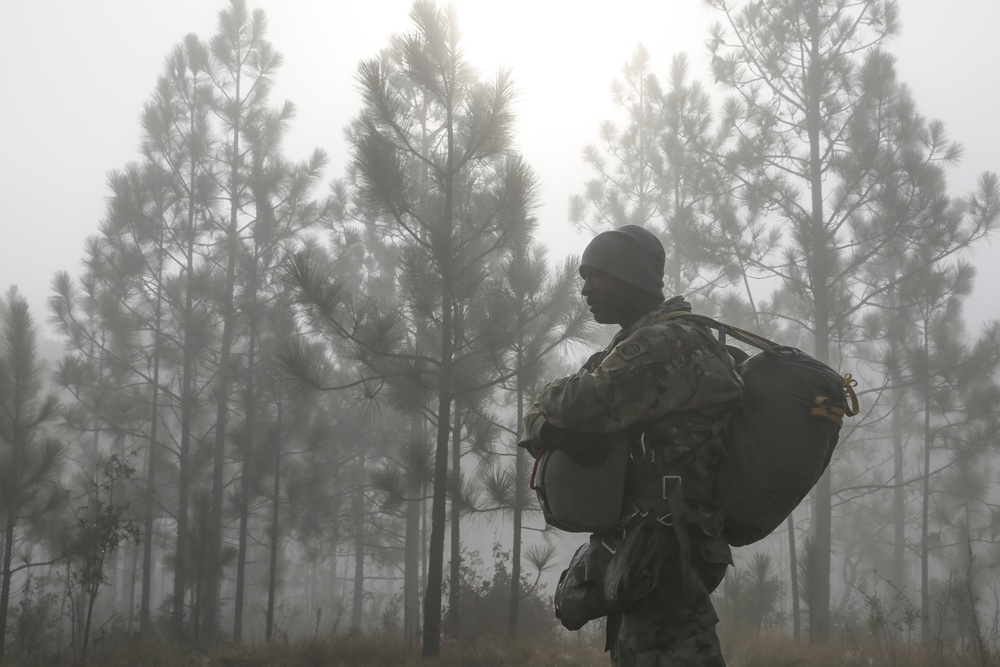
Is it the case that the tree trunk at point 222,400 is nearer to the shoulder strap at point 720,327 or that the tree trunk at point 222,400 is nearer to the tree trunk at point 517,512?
the tree trunk at point 517,512

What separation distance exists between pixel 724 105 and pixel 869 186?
8.27 ft

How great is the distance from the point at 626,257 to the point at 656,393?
522 mm

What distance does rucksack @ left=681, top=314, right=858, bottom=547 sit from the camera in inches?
88.6

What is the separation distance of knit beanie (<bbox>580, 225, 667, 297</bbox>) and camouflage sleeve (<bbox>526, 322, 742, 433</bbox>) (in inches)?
10.5

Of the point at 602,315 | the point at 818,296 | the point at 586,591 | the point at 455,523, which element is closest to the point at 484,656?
the point at 455,523

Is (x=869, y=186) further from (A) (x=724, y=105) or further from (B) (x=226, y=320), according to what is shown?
(B) (x=226, y=320)

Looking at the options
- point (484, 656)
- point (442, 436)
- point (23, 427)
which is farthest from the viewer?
point (23, 427)

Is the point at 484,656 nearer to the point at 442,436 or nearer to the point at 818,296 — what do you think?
the point at 442,436

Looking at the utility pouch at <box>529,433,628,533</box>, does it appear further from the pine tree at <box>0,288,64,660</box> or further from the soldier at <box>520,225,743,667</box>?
the pine tree at <box>0,288,64,660</box>

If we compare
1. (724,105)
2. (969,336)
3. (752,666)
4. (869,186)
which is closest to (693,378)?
(752,666)

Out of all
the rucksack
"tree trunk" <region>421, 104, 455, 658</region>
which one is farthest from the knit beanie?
"tree trunk" <region>421, 104, 455, 658</region>

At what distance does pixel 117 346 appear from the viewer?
1588 centimetres

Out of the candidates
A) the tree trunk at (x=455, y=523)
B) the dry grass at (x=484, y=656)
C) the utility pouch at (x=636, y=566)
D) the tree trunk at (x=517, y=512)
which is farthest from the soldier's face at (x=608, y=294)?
the tree trunk at (x=455, y=523)

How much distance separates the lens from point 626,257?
8.43 ft
